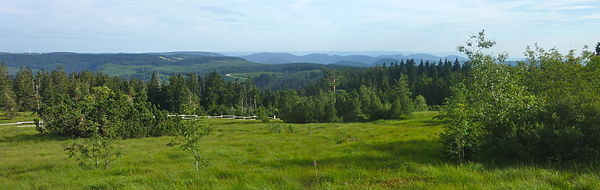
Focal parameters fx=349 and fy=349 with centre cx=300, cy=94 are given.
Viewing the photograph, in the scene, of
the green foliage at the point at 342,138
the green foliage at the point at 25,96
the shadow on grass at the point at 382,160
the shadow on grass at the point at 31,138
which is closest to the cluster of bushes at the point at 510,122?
the shadow on grass at the point at 382,160

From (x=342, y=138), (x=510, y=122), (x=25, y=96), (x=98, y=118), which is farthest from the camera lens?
(x=25, y=96)

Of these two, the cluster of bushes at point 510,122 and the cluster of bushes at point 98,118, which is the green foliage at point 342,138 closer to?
the cluster of bushes at point 510,122

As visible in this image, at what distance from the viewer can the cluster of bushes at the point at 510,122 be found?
10.5 m

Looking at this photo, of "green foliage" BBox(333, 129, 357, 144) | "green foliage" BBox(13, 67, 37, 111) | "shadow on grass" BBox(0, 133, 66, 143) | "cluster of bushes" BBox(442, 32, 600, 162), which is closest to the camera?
"cluster of bushes" BBox(442, 32, 600, 162)

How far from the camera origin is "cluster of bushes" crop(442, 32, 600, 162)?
10523 mm

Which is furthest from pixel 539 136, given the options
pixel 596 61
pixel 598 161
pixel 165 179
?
pixel 596 61

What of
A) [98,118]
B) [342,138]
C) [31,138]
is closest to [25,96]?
[31,138]

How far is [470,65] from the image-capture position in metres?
16.8

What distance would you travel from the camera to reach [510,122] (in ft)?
41.1

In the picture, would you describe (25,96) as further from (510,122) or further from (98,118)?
(510,122)

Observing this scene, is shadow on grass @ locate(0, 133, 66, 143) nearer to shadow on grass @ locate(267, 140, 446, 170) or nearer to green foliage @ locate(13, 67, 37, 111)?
shadow on grass @ locate(267, 140, 446, 170)

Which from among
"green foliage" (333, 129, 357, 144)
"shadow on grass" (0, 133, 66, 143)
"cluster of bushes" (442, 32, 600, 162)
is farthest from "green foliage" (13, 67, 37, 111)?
"cluster of bushes" (442, 32, 600, 162)

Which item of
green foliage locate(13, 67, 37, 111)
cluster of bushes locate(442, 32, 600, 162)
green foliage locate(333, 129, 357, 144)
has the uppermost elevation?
cluster of bushes locate(442, 32, 600, 162)

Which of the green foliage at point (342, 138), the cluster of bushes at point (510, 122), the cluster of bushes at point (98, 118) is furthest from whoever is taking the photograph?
the cluster of bushes at point (98, 118)
